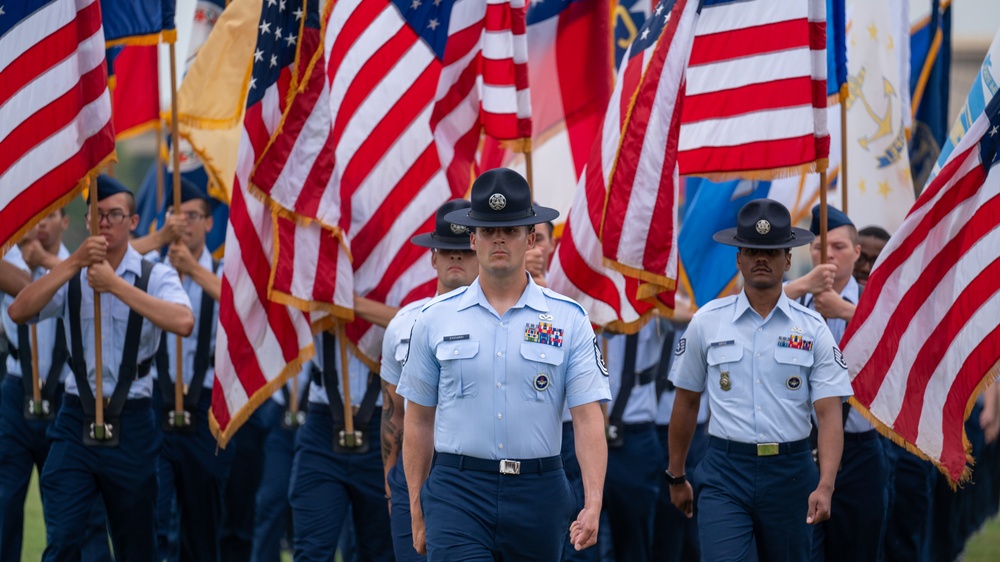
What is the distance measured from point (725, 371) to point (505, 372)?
176cm

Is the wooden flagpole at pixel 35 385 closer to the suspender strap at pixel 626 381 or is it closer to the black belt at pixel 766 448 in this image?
the suspender strap at pixel 626 381

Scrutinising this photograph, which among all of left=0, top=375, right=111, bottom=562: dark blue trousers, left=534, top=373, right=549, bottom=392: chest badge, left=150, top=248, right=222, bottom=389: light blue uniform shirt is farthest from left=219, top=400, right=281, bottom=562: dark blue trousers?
left=534, top=373, right=549, bottom=392: chest badge

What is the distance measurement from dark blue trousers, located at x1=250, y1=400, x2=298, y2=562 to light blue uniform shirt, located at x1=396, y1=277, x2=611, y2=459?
324cm

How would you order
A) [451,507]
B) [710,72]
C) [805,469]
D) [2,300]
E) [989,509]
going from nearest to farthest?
[451,507], [805,469], [710,72], [2,300], [989,509]

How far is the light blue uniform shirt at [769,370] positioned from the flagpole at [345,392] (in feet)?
7.39

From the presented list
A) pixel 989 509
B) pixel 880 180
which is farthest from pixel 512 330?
pixel 989 509

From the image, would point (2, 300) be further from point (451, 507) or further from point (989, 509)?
point (989, 509)

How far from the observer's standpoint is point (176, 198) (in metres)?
9.02

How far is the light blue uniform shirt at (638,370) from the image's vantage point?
32.9 feet

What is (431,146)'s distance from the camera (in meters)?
8.88

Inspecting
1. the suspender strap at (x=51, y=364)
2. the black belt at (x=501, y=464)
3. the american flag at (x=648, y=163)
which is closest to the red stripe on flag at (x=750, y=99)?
the american flag at (x=648, y=163)

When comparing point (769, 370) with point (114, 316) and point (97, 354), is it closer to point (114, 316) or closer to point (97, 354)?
point (97, 354)

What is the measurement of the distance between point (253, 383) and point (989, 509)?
369 inches

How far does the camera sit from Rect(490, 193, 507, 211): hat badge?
19.4 feet
